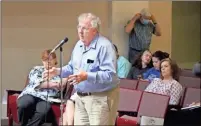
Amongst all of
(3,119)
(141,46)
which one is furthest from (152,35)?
(3,119)

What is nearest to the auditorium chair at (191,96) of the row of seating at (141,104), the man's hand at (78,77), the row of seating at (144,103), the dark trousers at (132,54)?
the row of seating at (144,103)

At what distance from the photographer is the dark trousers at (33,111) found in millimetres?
3279

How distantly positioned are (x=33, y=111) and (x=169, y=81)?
1001 millimetres

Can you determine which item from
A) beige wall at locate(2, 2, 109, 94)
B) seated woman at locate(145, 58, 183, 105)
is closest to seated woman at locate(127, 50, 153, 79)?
seated woman at locate(145, 58, 183, 105)

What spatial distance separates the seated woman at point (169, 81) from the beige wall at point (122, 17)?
32cm

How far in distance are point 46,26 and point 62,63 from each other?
64 cm

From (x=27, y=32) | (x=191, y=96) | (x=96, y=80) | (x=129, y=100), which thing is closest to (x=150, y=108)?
(x=129, y=100)

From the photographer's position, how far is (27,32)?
344 centimetres

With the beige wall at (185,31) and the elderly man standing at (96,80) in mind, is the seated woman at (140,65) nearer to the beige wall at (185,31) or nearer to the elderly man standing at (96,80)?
the beige wall at (185,31)

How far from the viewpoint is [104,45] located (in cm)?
246

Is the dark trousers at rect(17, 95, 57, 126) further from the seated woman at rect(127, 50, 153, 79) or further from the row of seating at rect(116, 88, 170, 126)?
the seated woman at rect(127, 50, 153, 79)

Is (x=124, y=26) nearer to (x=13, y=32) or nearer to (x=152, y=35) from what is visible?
(x=152, y=35)

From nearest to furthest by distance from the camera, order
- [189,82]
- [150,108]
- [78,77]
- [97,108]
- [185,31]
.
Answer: [78,77], [97,108], [189,82], [150,108], [185,31]

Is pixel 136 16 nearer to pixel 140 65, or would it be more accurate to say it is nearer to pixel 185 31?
pixel 140 65
